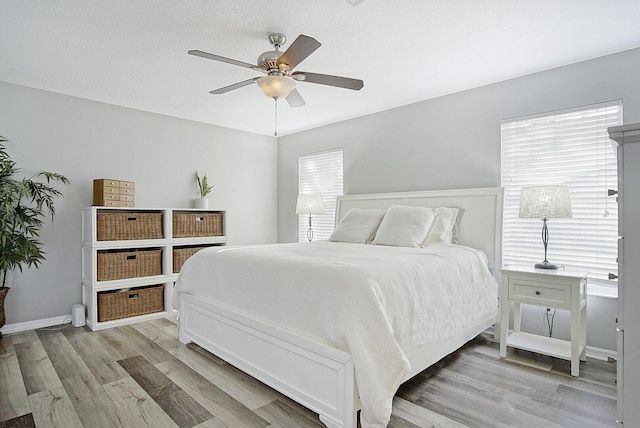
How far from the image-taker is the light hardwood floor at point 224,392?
1.91 metres

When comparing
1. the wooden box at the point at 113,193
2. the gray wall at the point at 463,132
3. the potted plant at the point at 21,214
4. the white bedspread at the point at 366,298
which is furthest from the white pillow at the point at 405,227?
the potted plant at the point at 21,214

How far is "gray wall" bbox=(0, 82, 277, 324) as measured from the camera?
3469 mm

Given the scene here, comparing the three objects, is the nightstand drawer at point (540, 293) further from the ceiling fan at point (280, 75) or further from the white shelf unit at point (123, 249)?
the white shelf unit at point (123, 249)

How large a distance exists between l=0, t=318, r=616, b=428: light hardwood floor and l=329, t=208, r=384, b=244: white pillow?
130 cm

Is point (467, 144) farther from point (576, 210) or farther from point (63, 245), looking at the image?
point (63, 245)

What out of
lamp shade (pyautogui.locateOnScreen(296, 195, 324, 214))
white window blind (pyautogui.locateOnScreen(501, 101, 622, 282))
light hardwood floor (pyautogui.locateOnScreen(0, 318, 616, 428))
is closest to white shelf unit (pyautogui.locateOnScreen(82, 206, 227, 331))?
light hardwood floor (pyautogui.locateOnScreen(0, 318, 616, 428))

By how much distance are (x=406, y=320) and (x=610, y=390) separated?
146cm

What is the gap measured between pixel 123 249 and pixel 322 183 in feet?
8.63

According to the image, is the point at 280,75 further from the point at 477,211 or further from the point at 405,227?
the point at 477,211

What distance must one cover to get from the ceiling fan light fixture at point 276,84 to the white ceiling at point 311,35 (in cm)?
33

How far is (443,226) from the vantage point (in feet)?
10.9

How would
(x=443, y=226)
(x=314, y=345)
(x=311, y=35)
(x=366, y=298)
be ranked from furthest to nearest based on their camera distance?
(x=443, y=226) < (x=311, y=35) < (x=314, y=345) < (x=366, y=298)

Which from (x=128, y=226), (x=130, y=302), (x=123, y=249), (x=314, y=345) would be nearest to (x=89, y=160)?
(x=128, y=226)

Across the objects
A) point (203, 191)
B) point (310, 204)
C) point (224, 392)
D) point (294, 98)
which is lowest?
point (224, 392)
